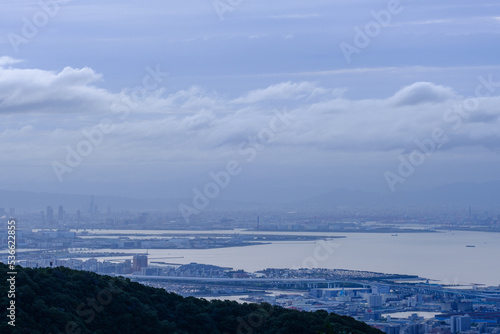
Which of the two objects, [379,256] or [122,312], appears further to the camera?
[379,256]

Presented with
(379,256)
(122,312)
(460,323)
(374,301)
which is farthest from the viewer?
(379,256)

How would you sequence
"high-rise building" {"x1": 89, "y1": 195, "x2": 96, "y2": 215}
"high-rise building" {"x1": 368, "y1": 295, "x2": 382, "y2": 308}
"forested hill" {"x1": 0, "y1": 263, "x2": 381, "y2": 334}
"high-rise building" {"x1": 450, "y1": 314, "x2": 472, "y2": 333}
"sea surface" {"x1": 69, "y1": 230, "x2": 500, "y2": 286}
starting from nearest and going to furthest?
"forested hill" {"x1": 0, "y1": 263, "x2": 381, "y2": 334} < "high-rise building" {"x1": 450, "y1": 314, "x2": 472, "y2": 333} < "high-rise building" {"x1": 368, "y1": 295, "x2": 382, "y2": 308} < "sea surface" {"x1": 69, "y1": 230, "x2": 500, "y2": 286} < "high-rise building" {"x1": 89, "y1": 195, "x2": 96, "y2": 215}

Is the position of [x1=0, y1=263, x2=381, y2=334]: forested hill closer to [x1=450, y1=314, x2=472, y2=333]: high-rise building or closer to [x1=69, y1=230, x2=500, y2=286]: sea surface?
[x1=450, y1=314, x2=472, y2=333]: high-rise building

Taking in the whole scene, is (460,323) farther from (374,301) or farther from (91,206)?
(91,206)

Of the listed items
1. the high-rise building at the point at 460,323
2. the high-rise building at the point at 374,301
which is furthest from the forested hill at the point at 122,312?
the high-rise building at the point at 374,301

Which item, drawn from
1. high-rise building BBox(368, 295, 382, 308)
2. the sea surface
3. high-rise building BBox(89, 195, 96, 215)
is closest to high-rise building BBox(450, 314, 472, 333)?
high-rise building BBox(368, 295, 382, 308)

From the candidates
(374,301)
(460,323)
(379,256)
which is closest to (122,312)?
(460,323)
